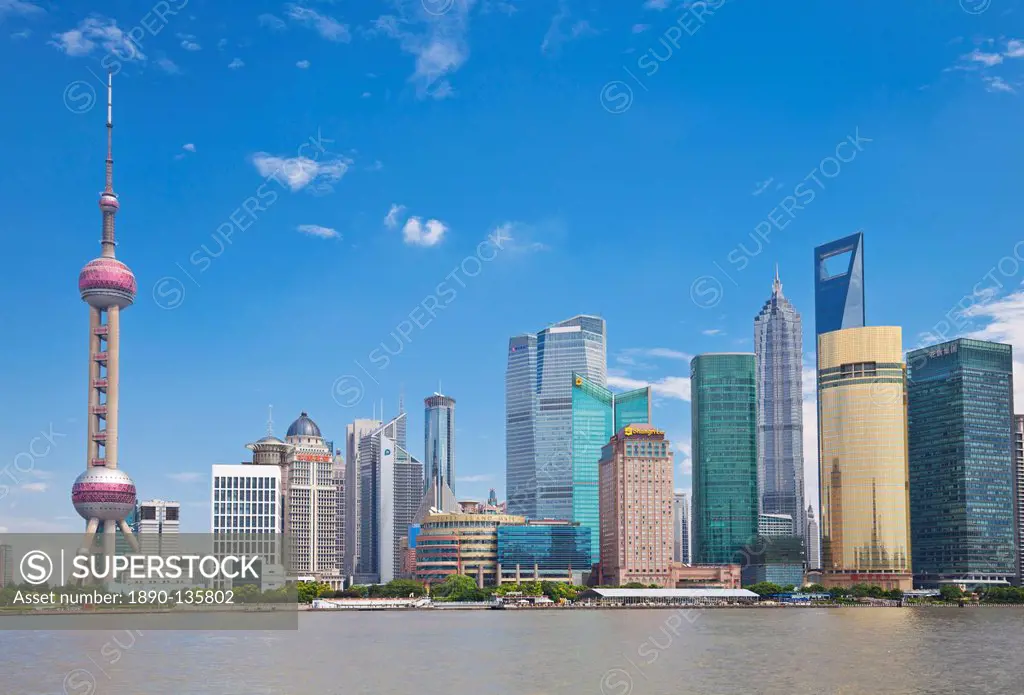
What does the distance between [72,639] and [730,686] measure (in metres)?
76.0

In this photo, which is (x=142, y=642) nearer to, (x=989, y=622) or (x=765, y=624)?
(x=765, y=624)

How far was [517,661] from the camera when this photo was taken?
98750 mm

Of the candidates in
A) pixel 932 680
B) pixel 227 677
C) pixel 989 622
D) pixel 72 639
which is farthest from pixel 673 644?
pixel 989 622

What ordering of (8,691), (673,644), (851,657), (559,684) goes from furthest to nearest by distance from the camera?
(673,644) < (851,657) < (559,684) < (8,691)

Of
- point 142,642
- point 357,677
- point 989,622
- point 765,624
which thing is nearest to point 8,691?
point 357,677

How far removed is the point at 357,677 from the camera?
85375 mm

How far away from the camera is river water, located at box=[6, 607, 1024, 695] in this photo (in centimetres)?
7931

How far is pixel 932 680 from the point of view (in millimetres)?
83375

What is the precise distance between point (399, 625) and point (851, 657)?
3076 inches

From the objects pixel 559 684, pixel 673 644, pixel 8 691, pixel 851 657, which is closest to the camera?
pixel 8 691

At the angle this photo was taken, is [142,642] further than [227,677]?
Yes

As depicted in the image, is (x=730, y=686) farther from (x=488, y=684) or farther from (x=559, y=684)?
(x=488, y=684)

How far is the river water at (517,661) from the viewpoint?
79.3 m

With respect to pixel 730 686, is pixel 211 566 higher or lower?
higher
